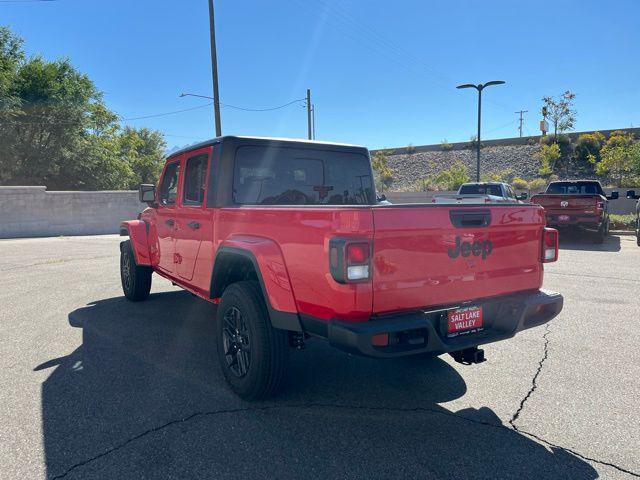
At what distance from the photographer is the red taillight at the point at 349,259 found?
257 centimetres

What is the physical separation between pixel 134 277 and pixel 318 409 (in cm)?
405

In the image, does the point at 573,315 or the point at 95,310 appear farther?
the point at 95,310

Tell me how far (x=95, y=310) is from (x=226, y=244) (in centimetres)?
356

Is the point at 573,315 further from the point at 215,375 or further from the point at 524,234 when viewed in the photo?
Result: the point at 215,375

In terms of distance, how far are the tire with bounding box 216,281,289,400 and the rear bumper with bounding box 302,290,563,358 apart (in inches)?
15.9

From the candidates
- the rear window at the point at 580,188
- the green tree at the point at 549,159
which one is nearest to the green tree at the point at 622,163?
the green tree at the point at 549,159

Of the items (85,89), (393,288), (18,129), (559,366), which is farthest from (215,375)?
(85,89)

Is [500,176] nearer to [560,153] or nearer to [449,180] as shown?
[449,180]

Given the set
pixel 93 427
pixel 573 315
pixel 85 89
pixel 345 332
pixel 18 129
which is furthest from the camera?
pixel 85 89

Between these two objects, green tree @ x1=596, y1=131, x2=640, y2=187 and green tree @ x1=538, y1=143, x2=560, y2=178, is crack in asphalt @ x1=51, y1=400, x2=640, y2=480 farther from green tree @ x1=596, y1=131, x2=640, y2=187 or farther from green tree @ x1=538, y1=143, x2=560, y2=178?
green tree @ x1=538, y1=143, x2=560, y2=178

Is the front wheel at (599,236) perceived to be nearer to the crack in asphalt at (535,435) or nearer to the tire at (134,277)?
the crack in asphalt at (535,435)

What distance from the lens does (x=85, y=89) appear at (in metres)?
28.0

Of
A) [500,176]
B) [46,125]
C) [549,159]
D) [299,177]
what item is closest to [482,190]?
[299,177]

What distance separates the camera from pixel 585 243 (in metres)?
13.5
